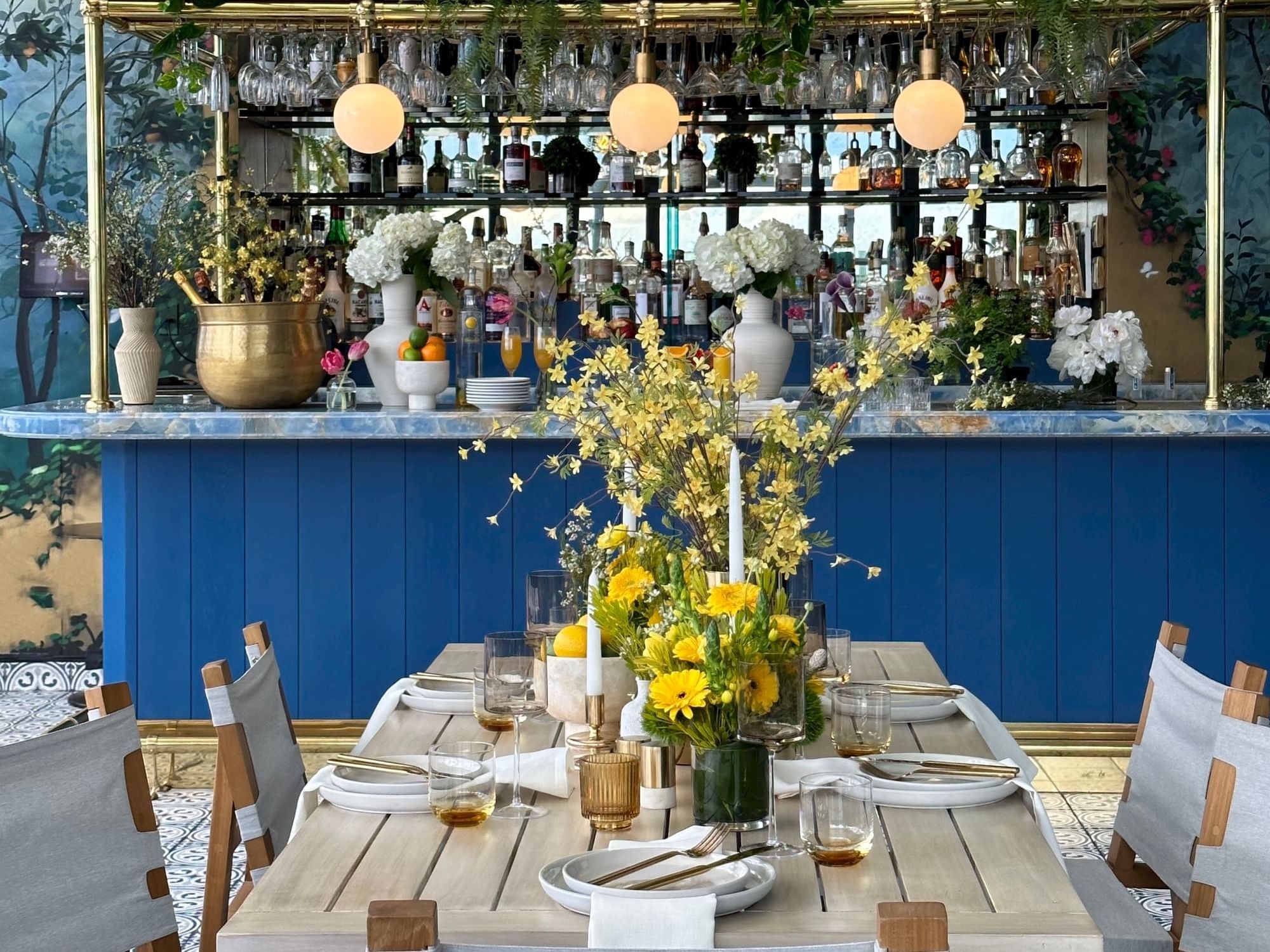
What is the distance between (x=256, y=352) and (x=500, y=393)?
0.65 m

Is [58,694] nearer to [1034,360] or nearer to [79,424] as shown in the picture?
[79,424]

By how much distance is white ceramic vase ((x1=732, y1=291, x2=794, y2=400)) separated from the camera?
427 cm

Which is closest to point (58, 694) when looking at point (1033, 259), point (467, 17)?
point (467, 17)

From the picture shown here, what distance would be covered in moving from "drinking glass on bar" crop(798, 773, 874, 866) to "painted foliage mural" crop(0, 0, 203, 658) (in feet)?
16.3

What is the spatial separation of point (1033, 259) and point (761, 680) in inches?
202

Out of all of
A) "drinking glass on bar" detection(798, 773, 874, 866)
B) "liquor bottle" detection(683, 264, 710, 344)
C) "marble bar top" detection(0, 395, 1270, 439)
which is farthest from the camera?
"liquor bottle" detection(683, 264, 710, 344)

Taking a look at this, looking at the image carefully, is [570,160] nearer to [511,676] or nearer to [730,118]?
[730,118]

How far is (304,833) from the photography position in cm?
184

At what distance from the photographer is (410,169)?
641cm

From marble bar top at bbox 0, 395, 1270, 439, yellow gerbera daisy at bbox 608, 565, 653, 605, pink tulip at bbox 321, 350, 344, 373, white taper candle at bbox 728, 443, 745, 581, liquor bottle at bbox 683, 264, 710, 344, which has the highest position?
liquor bottle at bbox 683, 264, 710, 344

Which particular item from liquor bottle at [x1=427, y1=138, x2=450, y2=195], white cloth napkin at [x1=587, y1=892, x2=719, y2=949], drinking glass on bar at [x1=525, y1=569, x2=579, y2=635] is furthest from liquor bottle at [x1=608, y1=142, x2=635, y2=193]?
white cloth napkin at [x1=587, y1=892, x2=719, y2=949]

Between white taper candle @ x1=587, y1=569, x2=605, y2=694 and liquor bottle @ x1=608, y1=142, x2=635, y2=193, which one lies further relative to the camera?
liquor bottle @ x1=608, y1=142, x2=635, y2=193

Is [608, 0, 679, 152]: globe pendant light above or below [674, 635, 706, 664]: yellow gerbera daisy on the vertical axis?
above

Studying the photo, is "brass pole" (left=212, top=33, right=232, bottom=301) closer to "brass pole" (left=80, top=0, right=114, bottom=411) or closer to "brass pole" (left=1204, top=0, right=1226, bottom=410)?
"brass pole" (left=80, top=0, right=114, bottom=411)
